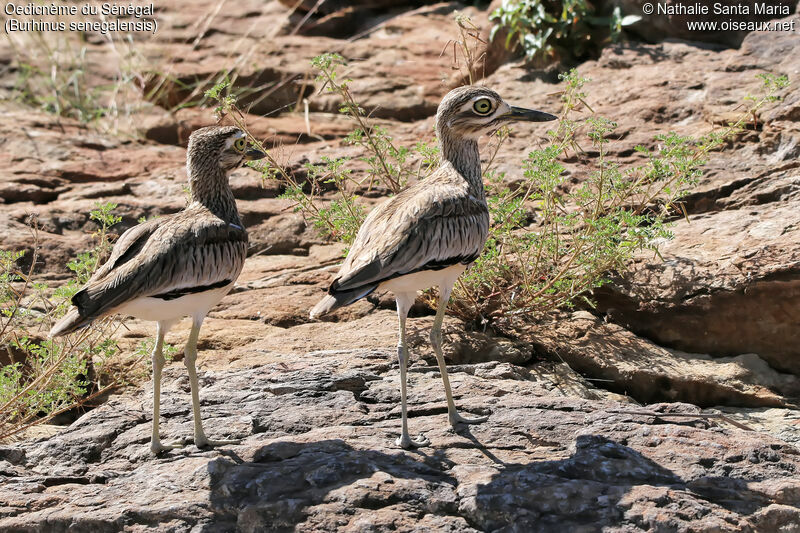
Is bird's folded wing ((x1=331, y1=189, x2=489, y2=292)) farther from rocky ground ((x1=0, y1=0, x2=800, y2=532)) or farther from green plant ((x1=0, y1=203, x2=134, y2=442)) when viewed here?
green plant ((x1=0, y1=203, x2=134, y2=442))

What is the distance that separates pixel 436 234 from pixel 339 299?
2.25 ft

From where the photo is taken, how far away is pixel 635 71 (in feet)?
30.8

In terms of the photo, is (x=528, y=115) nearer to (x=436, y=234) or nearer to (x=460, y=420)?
(x=436, y=234)

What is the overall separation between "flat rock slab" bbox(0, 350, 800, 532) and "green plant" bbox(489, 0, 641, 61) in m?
5.42

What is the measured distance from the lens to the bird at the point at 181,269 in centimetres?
473

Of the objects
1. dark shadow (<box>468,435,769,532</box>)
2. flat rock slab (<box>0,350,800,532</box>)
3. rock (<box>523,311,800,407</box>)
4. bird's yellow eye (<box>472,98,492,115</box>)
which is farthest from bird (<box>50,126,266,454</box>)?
rock (<box>523,311,800,407</box>)

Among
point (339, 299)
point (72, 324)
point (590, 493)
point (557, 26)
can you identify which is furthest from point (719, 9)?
point (72, 324)

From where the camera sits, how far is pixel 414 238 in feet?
16.2

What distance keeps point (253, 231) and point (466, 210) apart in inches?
135

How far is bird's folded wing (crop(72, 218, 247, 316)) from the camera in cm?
472

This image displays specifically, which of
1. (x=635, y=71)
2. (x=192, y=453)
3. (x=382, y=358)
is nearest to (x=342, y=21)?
(x=635, y=71)

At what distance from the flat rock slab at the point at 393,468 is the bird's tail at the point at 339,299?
685mm

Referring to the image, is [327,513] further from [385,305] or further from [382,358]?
[385,305]

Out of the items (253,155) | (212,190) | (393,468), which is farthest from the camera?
(253,155)
